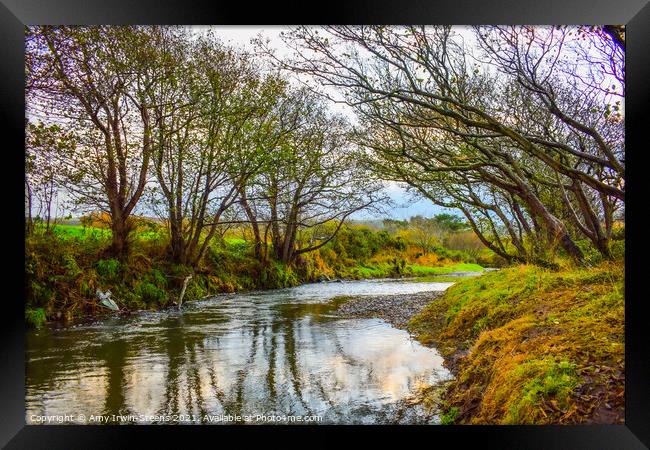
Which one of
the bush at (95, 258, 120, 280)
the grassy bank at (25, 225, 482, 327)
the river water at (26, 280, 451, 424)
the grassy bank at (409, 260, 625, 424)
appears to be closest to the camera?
the grassy bank at (409, 260, 625, 424)

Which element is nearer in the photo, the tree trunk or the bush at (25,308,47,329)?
the bush at (25,308,47,329)

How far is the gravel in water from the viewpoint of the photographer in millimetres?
7777

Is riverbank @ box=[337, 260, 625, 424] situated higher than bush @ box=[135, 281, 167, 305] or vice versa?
bush @ box=[135, 281, 167, 305]

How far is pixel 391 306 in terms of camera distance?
8.75 m

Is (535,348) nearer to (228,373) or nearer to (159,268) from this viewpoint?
(228,373)

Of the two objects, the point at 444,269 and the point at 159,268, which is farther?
the point at 159,268

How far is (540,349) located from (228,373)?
332cm

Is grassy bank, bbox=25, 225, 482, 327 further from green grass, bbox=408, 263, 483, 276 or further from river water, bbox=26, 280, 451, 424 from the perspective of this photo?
river water, bbox=26, 280, 451, 424

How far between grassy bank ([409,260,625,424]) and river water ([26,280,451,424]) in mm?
445

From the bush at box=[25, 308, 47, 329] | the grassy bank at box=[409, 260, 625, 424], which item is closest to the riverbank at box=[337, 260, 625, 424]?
the grassy bank at box=[409, 260, 625, 424]
